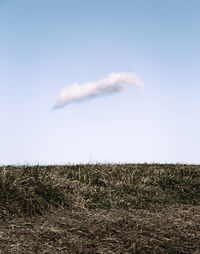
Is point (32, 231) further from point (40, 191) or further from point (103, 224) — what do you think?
point (40, 191)

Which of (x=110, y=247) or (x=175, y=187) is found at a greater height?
(x=175, y=187)

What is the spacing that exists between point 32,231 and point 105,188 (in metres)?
2.97

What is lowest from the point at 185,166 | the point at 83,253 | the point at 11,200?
the point at 83,253

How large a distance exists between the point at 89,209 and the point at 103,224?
1274mm

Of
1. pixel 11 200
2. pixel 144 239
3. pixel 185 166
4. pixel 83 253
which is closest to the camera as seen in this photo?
pixel 83 253

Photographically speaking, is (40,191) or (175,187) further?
(175,187)

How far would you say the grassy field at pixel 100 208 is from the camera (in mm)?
5457

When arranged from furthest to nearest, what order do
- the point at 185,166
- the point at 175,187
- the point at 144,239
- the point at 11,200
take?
1. the point at 185,166
2. the point at 175,187
3. the point at 11,200
4. the point at 144,239

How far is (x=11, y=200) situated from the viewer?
7176 mm

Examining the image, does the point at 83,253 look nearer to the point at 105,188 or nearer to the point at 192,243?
the point at 192,243

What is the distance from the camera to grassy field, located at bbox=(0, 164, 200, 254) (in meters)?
5.46

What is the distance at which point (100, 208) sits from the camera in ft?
24.9

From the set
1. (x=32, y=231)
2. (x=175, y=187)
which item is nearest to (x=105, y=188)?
(x=175, y=187)

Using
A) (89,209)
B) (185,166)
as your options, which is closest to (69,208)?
(89,209)
